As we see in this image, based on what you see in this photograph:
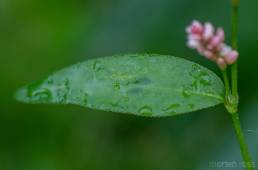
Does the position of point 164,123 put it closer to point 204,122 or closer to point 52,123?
point 204,122

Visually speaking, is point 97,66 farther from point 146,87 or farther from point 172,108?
point 172,108

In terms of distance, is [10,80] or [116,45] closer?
[116,45]

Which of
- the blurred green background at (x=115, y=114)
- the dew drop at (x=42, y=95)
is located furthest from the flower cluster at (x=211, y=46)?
the blurred green background at (x=115, y=114)

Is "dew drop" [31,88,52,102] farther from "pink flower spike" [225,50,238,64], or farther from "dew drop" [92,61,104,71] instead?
"pink flower spike" [225,50,238,64]

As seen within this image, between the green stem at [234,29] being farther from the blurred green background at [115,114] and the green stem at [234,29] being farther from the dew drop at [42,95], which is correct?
the blurred green background at [115,114]

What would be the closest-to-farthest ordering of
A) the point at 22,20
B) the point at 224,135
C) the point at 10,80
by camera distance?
the point at 224,135, the point at 10,80, the point at 22,20

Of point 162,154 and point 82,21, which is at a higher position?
point 82,21

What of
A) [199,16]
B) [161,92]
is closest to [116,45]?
[199,16]
